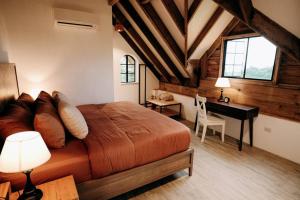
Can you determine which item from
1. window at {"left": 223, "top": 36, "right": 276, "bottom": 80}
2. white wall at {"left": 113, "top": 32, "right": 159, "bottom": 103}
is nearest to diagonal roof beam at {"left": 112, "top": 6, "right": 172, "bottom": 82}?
white wall at {"left": 113, "top": 32, "right": 159, "bottom": 103}

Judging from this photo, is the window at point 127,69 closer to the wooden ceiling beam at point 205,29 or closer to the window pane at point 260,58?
the wooden ceiling beam at point 205,29

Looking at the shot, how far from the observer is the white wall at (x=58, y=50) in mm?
2979

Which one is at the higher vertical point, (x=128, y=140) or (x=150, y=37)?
(x=150, y=37)

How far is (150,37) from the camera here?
429cm

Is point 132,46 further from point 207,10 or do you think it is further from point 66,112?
point 66,112

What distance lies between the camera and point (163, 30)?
3.67m

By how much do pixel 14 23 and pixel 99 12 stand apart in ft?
4.89

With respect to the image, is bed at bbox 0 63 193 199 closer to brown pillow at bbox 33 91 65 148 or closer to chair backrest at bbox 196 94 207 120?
brown pillow at bbox 33 91 65 148

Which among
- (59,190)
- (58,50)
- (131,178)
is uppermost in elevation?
(58,50)

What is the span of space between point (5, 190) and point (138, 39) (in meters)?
4.31

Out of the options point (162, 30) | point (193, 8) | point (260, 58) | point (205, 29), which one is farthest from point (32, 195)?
point (260, 58)

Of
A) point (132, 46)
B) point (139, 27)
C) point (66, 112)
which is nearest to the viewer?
point (66, 112)

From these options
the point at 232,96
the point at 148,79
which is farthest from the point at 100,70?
the point at 232,96

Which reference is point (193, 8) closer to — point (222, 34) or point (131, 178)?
point (222, 34)
